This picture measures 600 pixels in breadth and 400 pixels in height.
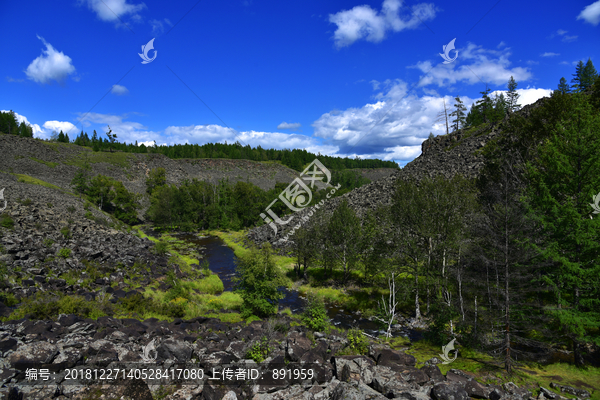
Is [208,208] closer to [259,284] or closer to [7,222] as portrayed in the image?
[7,222]

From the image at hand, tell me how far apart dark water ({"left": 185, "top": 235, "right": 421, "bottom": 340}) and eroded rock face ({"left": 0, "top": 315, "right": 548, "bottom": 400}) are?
12.3 metres

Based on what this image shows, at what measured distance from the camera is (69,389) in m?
9.37

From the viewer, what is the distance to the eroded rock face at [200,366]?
9.72 m

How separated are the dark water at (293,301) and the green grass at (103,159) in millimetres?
79172

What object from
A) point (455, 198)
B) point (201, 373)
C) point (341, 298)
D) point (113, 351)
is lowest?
point (341, 298)

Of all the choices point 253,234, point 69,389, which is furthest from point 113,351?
point 253,234

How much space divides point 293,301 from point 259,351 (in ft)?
72.3

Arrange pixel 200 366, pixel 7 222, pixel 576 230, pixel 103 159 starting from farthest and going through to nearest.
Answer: pixel 103 159, pixel 7 222, pixel 576 230, pixel 200 366

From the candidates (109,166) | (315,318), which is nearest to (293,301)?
(315,318)

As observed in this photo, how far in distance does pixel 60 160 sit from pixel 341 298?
4677 inches

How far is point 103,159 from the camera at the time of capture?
393ft

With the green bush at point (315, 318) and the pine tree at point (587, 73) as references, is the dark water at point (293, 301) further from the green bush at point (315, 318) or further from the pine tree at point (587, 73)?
the pine tree at point (587, 73)

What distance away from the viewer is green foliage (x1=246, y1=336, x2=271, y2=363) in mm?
13377

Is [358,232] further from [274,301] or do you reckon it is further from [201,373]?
[201,373]
